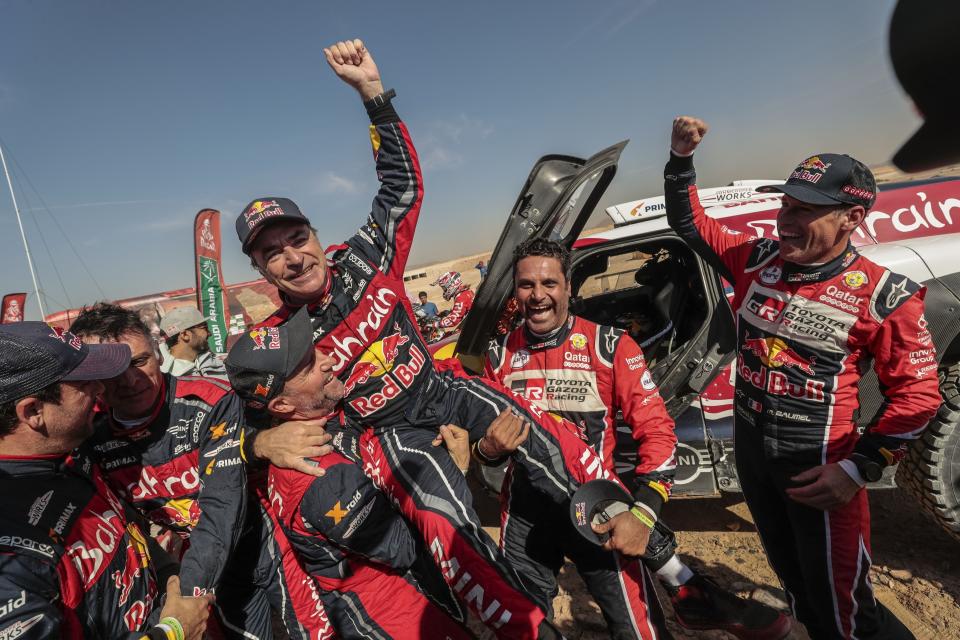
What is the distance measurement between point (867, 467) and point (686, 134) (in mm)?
1671

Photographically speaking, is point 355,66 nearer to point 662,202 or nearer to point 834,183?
point 834,183

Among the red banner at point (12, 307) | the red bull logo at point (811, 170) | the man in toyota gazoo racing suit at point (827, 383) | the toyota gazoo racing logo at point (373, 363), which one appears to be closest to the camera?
the man in toyota gazoo racing suit at point (827, 383)

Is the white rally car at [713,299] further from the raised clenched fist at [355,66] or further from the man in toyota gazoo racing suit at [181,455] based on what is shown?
the man in toyota gazoo racing suit at [181,455]

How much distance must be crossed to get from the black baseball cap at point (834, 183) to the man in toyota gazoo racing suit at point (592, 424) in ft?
3.15

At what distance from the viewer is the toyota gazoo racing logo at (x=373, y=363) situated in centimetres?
214

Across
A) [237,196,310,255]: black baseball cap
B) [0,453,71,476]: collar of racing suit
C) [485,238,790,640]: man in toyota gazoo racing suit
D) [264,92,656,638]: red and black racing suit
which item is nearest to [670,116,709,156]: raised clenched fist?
[485,238,790,640]: man in toyota gazoo racing suit

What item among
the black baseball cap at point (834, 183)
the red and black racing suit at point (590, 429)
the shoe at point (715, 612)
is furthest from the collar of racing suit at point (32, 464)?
the black baseball cap at point (834, 183)

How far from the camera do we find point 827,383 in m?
1.92

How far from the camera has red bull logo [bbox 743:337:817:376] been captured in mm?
1955

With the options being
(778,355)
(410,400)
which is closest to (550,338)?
(410,400)

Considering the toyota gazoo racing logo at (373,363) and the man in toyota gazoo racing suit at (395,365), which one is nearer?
the man in toyota gazoo racing suit at (395,365)

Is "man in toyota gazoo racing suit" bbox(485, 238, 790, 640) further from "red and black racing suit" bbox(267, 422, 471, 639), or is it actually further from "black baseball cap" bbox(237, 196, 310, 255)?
"black baseball cap" bbox(237, 196, 310, 255)

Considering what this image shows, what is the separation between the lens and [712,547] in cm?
325

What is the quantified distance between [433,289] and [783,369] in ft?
84.4
